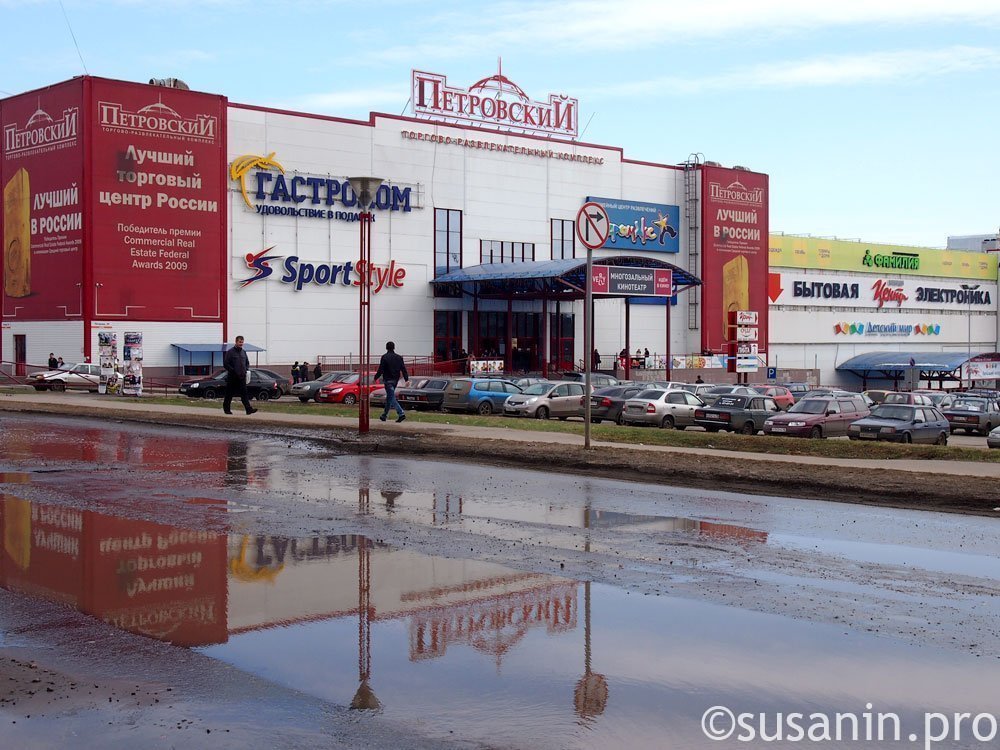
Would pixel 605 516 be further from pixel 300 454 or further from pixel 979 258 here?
pixel 979 258

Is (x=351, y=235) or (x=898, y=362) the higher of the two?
(x=351, y=235)

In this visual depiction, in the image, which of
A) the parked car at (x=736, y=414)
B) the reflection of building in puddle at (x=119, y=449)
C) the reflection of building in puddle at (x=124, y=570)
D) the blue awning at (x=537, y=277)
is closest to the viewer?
the reflection of building in puddle at (x=124, y=570)

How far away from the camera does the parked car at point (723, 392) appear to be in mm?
39438

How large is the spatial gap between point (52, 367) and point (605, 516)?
43.8 metres

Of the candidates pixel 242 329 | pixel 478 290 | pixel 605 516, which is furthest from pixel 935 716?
pixel 478 290

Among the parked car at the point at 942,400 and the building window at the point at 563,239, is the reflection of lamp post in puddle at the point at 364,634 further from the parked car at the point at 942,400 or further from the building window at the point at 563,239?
the building window at the point at 563,239

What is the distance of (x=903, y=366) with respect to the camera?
3533 inches

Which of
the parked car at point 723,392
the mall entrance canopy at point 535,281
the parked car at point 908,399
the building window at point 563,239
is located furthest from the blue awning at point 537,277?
the parked car at point 908,399

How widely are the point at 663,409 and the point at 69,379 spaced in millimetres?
26704

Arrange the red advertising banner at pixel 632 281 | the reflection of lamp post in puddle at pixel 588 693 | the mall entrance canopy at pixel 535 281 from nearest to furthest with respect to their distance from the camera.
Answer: the reflection of lamp post in puddle at pixel 588 693 < the red advertising banner at pixel 632 281 < the mall entrance canopy at pixel 535 281

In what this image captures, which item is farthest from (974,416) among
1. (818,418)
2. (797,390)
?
(818,418)

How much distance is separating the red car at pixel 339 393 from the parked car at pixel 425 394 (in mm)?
2395

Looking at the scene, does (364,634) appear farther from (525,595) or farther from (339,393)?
(339,393)

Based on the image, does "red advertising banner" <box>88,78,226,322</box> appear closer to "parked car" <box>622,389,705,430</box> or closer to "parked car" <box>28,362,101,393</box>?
"parked car" <box>28,362,101,393</box>
